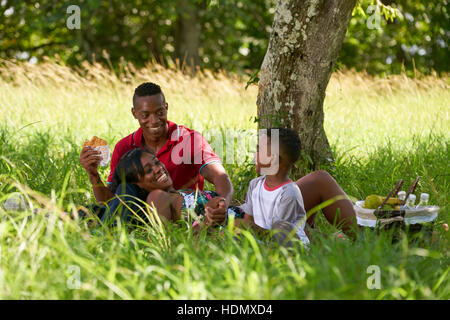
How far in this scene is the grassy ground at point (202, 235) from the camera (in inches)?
101

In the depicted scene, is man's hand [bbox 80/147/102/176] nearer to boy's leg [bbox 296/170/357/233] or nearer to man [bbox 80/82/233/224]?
man [bbox 80/82/233/224]

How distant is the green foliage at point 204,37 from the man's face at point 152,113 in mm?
11724

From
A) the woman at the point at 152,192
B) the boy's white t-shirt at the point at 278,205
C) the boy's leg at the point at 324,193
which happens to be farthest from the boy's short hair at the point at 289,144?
the woman at the point at 152,192

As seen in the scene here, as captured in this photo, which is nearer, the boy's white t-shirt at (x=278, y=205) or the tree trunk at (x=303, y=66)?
the boy's white t-shirt at (x=278, y=205)

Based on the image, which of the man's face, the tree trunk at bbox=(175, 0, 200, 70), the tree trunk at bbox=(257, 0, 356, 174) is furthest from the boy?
the tree trunk at bbox=(175, 0, 200, 70)

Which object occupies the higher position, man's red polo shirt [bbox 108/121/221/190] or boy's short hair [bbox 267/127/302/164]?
boy's short hair [bbox 267/127/302/164]

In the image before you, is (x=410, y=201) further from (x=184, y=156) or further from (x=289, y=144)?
(x=184, y=156)

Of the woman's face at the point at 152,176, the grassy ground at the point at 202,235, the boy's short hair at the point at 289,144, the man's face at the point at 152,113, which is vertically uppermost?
the man's face at the point at 152,113

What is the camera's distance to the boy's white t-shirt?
3514mm

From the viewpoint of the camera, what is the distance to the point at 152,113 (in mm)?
4188

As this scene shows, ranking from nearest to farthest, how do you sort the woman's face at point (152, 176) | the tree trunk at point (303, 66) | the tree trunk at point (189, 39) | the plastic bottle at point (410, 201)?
the plastic bottle at point (410, 201)
the woman's face at point (152, 176)
the tree trunk at point (303, 66)
the tree trunk at point (189, 39)

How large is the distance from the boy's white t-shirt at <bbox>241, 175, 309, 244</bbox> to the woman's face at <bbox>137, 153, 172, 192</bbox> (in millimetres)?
632

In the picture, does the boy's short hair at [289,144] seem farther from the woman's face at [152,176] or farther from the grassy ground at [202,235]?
the woman's face at [152,176]
